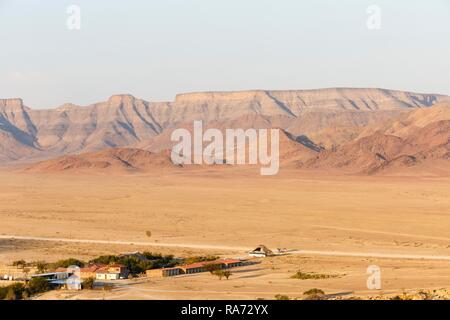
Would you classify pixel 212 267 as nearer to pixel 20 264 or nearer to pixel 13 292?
pixel 20 264

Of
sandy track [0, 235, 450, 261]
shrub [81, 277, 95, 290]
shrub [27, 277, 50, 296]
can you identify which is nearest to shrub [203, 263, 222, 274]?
shrub [81, 277, 95, 290]

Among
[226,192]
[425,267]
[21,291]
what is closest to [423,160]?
[226,192]

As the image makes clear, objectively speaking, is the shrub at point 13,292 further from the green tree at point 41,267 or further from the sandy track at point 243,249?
the sandy track at point 243,249

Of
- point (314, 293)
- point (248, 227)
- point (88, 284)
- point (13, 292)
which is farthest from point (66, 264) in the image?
point (248, 227)

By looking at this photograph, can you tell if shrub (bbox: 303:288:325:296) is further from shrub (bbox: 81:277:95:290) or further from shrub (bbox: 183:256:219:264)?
shrub (bbox: 183:256:219:264)

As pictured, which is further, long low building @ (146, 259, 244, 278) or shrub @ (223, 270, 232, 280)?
long low building @ (146, 259, 244, 278)
